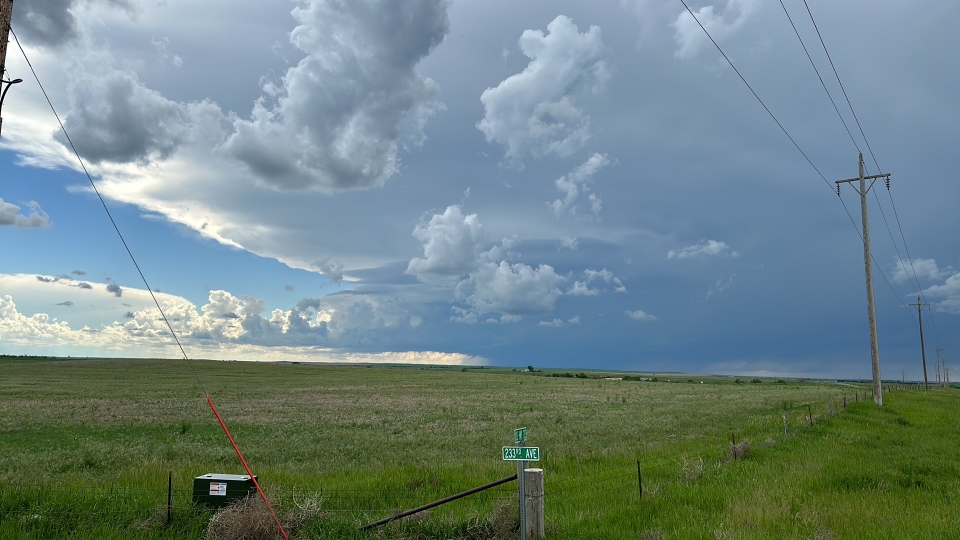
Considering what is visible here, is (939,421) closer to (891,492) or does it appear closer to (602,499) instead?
(891,492)

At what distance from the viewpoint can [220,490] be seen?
9188mm

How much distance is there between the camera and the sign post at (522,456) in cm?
794

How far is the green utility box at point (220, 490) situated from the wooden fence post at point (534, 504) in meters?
4.43

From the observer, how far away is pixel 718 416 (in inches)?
1444

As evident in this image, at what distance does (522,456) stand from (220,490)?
4.94 metres

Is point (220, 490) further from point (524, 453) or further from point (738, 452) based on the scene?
point (738, 452)

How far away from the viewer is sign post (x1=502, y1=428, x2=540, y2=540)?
26.0ft

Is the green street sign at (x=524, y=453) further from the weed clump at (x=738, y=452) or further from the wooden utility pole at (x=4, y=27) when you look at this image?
the weed clump at (x=738, y=452)

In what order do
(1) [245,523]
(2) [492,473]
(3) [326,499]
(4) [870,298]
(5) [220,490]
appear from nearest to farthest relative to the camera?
1. (1) [245,523]
2. (5) [220,490]
3. (3) [326,499]
4. (2) [492,473]
5. (4) [870,298]

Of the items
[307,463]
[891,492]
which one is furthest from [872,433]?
[307,463]

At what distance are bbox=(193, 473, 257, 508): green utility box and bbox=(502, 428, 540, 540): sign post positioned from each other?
426 cm

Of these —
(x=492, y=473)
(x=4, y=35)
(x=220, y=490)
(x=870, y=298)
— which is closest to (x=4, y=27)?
(x=4, y=35)

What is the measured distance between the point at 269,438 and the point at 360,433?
12.9 ft

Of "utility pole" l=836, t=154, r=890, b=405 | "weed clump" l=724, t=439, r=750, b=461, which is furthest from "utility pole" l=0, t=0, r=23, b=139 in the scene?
"utility pole" l=836, t=154, r=890, b=405
